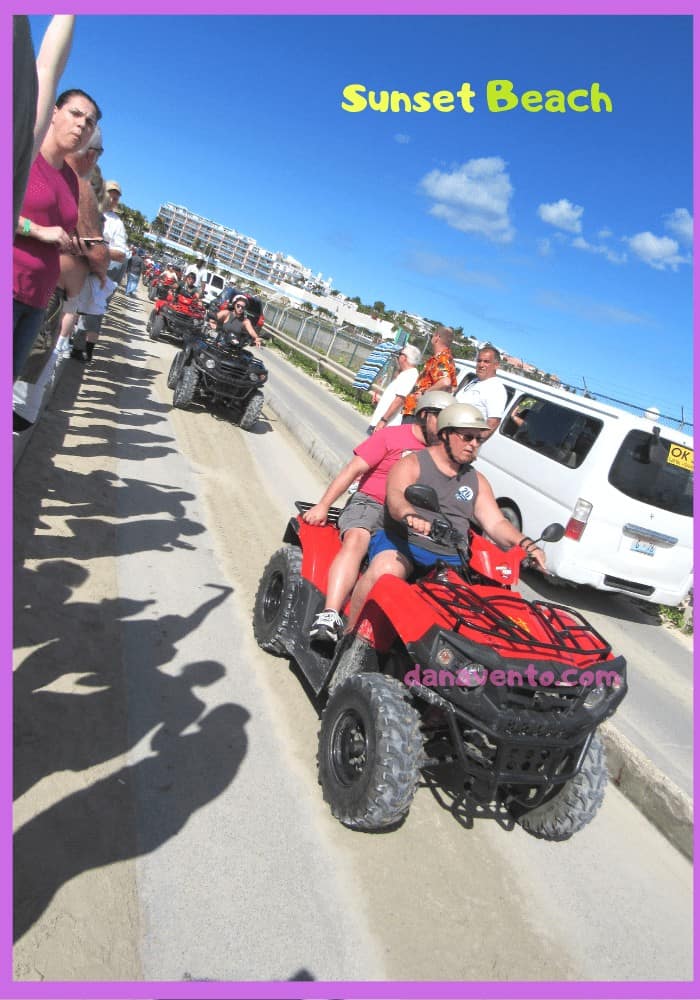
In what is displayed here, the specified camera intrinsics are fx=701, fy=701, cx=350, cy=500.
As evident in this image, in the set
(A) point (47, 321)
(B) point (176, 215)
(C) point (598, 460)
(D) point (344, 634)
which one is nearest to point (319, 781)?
(D) point (344, 634)

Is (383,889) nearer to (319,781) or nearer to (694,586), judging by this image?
(319,781)

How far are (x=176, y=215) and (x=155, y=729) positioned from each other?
191 m

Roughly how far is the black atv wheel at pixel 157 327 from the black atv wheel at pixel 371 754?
16912 mm

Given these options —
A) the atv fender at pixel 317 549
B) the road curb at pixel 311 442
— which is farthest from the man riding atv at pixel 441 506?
the road curb at pixel 311 442

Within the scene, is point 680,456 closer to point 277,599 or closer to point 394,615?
point 277,599

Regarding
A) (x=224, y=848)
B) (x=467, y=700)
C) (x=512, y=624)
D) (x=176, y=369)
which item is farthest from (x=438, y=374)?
(x=176, y=369)

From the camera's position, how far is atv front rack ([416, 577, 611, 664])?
2.95 m

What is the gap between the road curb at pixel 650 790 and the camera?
378 cm

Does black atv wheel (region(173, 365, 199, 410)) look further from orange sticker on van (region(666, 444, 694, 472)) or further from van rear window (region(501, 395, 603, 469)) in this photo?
orange sticker on van (region(666, 444, 694, 472))

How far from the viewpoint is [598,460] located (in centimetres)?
692

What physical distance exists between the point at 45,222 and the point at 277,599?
2441 mm

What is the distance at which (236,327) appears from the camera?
38.1 ft

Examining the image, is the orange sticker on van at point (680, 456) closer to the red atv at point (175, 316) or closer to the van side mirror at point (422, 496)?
the van side mirror at point (422, 496)

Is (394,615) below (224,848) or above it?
above
